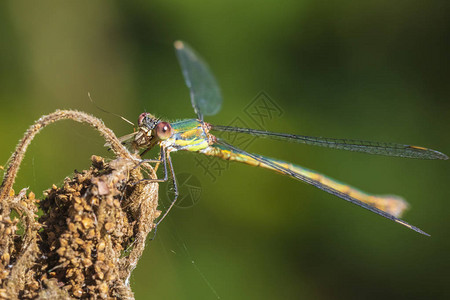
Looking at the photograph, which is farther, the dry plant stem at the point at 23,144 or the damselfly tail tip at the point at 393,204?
the damselfly tail tip at the point at 393,204

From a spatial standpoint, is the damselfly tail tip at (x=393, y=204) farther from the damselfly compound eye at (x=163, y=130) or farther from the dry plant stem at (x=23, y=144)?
the dry plant stem at (x=23, y=144)

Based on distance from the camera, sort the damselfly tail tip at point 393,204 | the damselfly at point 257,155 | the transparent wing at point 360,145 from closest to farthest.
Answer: the damselfly at point 257,155 < the transparent wing at point 360,145 < the damselfly tail tip at point 393,204

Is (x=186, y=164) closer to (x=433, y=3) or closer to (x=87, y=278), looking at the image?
(x=87, y=278)

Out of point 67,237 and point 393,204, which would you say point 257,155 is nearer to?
point 393,204

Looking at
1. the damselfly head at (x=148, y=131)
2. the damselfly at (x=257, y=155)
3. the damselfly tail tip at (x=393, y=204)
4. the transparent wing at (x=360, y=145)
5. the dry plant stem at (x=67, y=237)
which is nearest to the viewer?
the dry plant stem at (x=67, y=237)

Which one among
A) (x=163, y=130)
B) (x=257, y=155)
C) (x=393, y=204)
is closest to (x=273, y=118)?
(x=257, y=155)

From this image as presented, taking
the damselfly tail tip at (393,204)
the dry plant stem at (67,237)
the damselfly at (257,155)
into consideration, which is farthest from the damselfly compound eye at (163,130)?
the damselfly tail tip at (393,204)

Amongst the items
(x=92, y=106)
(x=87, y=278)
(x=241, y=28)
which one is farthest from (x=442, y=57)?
(x=87, y=278)
